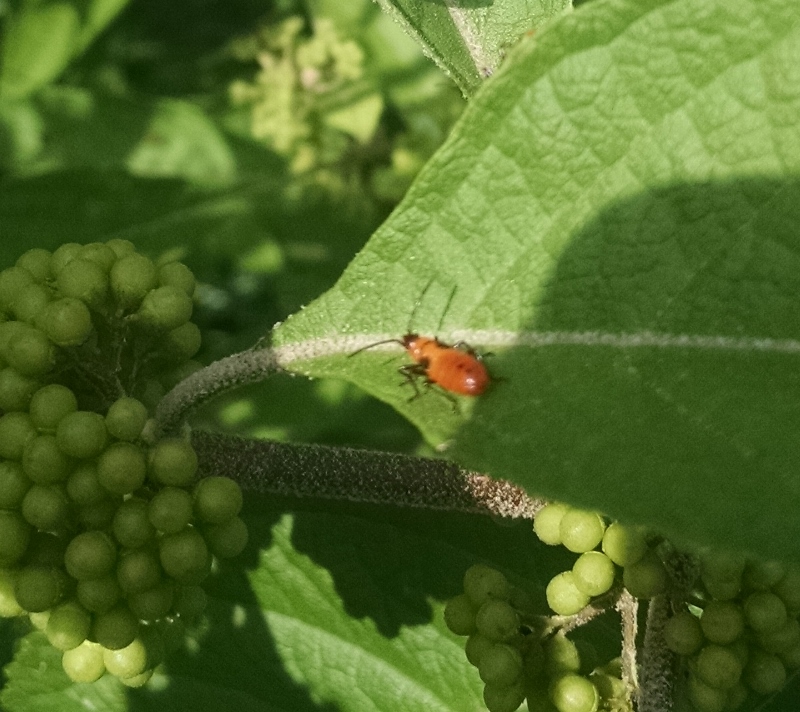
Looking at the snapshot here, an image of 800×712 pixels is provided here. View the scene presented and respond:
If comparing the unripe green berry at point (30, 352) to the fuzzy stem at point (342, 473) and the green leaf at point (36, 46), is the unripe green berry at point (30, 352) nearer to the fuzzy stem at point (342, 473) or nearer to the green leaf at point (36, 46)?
the fuzzy stem at point (342, 473)

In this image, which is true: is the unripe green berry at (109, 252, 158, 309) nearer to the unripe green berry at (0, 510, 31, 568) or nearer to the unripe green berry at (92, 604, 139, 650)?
the unripe green berry at (0, 510, 31, 568)

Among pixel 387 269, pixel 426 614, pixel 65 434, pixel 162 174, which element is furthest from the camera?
pixel 162 174

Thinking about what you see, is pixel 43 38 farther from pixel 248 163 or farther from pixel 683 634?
pixel 683 634

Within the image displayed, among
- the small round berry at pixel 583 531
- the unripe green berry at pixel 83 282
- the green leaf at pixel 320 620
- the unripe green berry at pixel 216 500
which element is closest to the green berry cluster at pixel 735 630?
the small round berry at pixel 583 531

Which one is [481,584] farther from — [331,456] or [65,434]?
[65,434]

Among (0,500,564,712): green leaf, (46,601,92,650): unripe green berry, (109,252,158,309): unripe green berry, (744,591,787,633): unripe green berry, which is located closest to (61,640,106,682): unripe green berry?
(46,601,92,650): unripe green berry

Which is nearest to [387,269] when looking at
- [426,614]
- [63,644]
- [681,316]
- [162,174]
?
[681,316]
